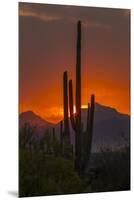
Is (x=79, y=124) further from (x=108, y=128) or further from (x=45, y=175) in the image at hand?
(x=45, y=175)

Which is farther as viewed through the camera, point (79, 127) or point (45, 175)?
point (79, 127)

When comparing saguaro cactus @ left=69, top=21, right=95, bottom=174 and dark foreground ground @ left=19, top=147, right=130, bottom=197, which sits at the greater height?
saguaro cactus @ left=69, top=21, right=95, bottom=174

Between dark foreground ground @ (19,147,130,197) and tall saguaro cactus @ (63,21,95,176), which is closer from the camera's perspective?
dark foreground ground @ (19,147,130,197)

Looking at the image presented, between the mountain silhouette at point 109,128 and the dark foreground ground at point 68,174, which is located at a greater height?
the mountain silhouette at point 109,128

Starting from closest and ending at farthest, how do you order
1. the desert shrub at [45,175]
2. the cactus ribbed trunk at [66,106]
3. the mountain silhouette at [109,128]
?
the desert shrub at [45,175] → the cactus ribbed trunk at [66,106] → the mountain silhouette at [109,128]

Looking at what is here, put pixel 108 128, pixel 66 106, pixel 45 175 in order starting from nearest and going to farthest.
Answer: pixel 45 175
pixel 66 106
pixel 108 128

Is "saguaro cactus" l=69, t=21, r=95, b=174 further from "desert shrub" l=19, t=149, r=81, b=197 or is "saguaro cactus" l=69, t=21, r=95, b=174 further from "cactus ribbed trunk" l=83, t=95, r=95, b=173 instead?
"desert shrub" l=19, t=149, r=81, b=197

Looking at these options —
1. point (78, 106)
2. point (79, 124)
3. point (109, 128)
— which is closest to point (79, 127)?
point (79, 124)

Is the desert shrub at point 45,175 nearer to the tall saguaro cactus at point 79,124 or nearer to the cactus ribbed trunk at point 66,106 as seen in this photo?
the tall saguaro cactus at point 79,124

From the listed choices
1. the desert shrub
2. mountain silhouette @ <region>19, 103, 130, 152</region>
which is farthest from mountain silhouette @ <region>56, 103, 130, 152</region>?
the desert shrub

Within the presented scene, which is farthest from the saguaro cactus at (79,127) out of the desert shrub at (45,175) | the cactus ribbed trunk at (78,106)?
the desert shrub at (45,175)

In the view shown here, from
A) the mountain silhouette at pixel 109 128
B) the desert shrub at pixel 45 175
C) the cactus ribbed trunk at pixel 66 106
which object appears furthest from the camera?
the mountain silhouette at pixel 109 128

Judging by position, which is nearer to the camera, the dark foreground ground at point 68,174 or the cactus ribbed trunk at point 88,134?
the dark foreground ground at point 68,174
